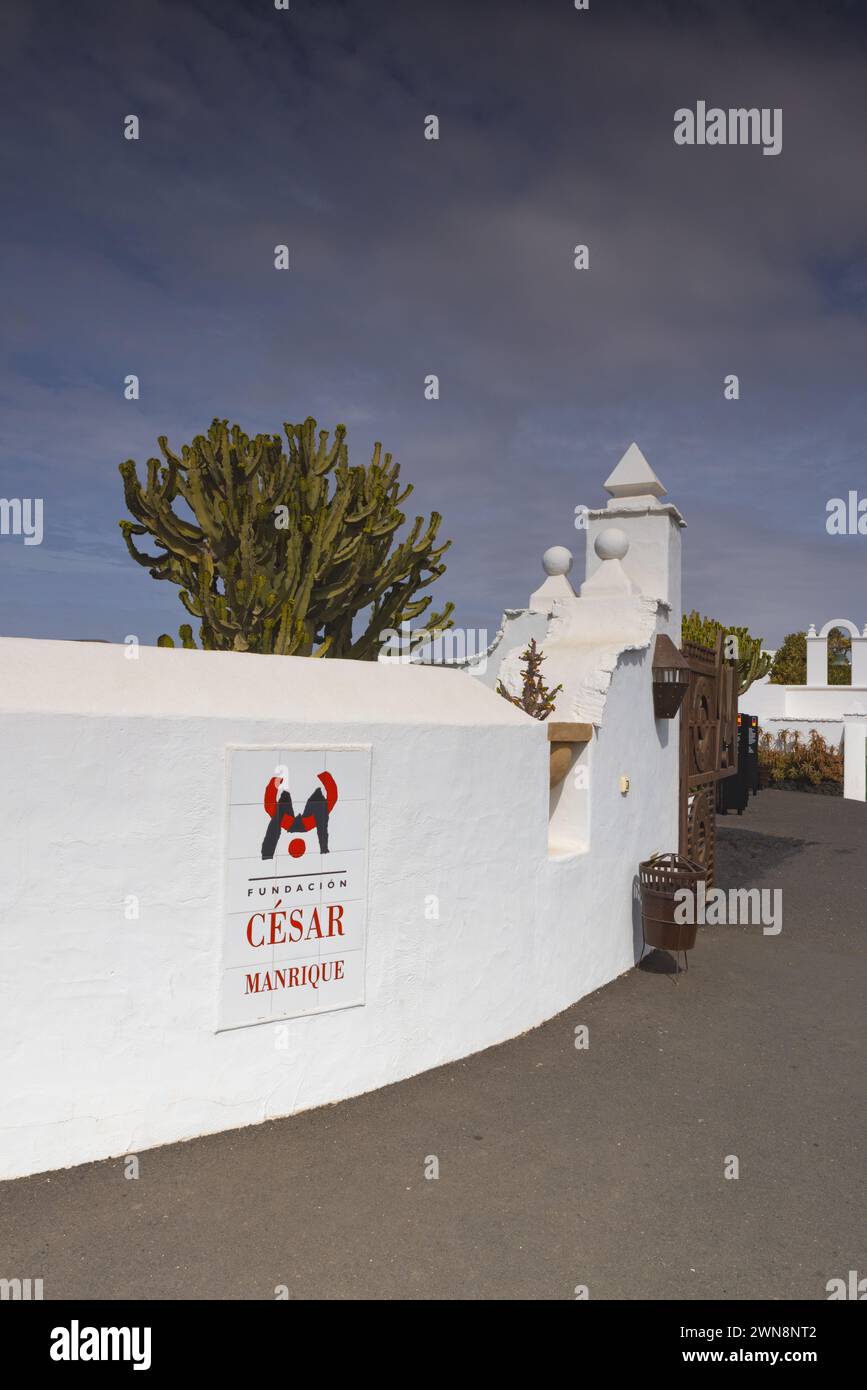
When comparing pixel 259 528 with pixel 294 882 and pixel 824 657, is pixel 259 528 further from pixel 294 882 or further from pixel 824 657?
pixel 824 657

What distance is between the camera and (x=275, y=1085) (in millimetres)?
4742

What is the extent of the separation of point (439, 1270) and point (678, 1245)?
1106 mm

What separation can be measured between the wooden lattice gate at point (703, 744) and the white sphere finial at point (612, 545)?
4.83 feet

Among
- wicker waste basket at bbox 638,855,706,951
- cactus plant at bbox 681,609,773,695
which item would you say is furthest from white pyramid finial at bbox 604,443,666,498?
cactus plant at bbox 681,609,773,695

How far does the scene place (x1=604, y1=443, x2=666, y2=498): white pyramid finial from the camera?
10.1m

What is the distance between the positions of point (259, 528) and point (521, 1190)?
896 centimetres

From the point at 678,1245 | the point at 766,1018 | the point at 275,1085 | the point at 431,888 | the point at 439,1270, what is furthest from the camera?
the point at 766,1018

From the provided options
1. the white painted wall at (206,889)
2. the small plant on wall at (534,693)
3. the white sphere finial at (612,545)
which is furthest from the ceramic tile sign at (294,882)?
the white sphere finial at (612,545)

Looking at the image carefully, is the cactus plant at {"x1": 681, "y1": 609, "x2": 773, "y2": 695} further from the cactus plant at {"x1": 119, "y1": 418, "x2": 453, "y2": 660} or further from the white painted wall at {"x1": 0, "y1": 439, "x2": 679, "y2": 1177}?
the white painted wall at {"x1": 0, "y1": 439, "x2": 679, "y2": 1177}

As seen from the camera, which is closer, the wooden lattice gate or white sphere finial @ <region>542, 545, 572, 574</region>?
the wooden lattice gate

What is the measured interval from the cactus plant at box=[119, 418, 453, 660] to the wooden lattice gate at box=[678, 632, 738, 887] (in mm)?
4772
